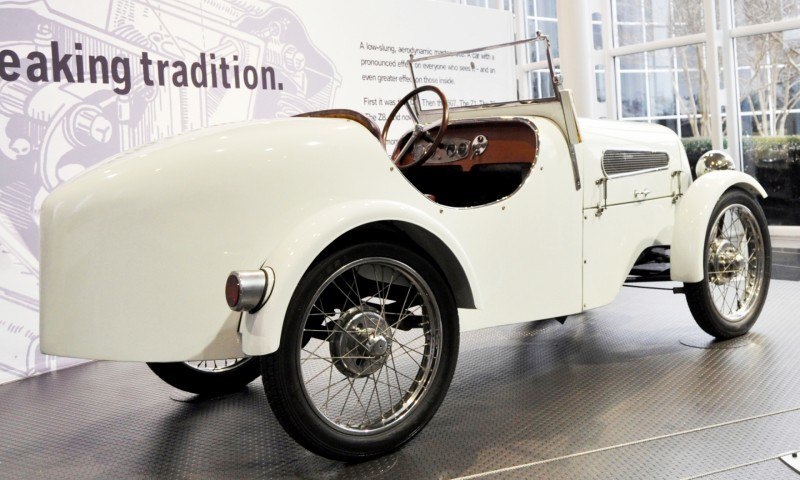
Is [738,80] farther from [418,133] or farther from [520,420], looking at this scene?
[520,420]

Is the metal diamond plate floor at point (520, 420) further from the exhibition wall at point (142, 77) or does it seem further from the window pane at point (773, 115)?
the window pane at point (773, 115)

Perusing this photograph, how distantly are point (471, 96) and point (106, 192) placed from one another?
499 cm

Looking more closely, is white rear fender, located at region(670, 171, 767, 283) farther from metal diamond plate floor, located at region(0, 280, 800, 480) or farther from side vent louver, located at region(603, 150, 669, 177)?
metal diamond plate floor, located at region(0, 280, 800, 480)

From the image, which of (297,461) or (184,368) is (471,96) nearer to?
(184,368)

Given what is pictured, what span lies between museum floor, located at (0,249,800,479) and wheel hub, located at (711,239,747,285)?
1.02 ft

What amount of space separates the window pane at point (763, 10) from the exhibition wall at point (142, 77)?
3799mm

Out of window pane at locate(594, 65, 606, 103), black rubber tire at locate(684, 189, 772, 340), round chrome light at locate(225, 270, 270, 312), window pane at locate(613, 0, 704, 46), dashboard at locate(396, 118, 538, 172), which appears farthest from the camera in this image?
window pane at locate(594, 65, 606, 103)

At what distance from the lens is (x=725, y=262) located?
3732mm

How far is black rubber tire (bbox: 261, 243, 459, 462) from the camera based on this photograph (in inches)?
87.4

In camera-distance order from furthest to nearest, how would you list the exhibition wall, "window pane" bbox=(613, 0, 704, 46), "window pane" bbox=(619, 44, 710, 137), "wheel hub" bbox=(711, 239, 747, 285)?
"window pane" bbox=(619, 44, 710, 137) → "window pane" bbox=(613, 0, 704, 46) → the exhibition wall → "wheel hub" bbox=(711, 239, 747, 285)

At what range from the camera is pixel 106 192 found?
7.11 feet

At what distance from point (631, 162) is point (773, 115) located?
17.3 ft

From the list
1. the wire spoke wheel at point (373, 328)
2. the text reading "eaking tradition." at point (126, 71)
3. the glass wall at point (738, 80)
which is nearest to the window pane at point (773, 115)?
the glass wall at point (738, 80)

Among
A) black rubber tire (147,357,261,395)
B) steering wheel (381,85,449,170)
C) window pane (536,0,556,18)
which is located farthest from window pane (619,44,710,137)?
black rubber tire (147,357,261,395)
